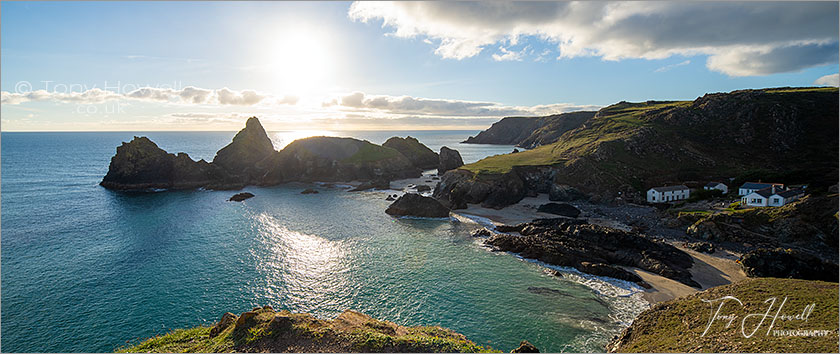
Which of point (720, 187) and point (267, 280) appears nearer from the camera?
point (267, 280)

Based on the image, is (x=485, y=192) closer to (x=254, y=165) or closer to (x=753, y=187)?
(x=753, y=187)

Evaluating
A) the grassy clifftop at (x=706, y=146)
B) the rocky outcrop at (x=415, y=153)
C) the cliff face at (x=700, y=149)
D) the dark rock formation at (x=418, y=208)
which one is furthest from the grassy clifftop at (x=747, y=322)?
the rocky outcrop at (x=415, y=153)

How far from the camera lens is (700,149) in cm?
9094

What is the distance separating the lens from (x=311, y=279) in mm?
37594

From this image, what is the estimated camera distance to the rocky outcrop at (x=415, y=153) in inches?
5546

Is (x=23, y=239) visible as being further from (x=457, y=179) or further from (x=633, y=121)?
(x=633, y=121)

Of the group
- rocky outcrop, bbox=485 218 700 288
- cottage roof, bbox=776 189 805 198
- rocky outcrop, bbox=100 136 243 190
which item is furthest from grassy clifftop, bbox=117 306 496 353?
rocky outcrop, bbox=100 136 243 190

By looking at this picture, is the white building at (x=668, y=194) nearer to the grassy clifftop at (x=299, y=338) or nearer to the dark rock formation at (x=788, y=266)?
the dark rock formation at (x=788, y=266)

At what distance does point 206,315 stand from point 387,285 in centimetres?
1670

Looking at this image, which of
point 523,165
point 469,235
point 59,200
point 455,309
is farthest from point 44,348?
point 523,165

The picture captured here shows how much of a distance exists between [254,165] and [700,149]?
133212mm

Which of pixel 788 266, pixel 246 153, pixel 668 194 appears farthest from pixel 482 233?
pixel 246 153

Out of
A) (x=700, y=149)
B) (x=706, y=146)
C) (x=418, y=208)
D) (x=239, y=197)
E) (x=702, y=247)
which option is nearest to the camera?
(x=702, y=247)

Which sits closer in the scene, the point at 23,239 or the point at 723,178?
the point at 23,239
